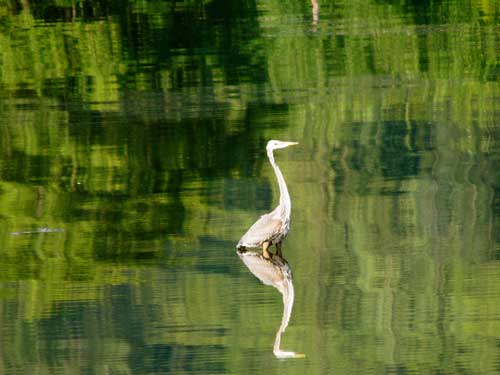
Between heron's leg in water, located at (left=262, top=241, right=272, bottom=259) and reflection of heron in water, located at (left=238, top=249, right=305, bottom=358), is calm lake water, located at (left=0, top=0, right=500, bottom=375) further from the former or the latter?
heron's leg in water, located at (left=262, top=241, right=272, bottom=259)

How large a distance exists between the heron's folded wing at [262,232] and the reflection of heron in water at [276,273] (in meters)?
0.11

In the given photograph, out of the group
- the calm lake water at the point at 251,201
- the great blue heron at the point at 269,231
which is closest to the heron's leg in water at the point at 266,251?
the great blue heron at the point at 269,231

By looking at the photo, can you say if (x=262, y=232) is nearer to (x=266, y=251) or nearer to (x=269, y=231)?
(x=269, y=231)

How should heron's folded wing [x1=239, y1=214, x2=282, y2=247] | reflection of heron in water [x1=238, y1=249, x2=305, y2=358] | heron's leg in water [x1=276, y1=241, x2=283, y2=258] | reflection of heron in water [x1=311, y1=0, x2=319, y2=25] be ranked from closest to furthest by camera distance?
1. reflection of heron in water [x1=238, y1=249, x2=305, y2=358]
2. heron's folded wing [x1=239, y1=214, x2=282, y2=247]
3. heron's leg in water [x1=276, y1=241, x2=283, y2=258]
4. reflection of heron in water [x1=311, y1=0, x2=319, y2=25]

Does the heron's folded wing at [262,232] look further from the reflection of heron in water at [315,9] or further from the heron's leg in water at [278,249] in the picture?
the reflection of heron in water at [315,9]

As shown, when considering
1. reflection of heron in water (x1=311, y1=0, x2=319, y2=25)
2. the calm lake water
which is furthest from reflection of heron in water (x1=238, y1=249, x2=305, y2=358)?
reflection of heron in water (x1=311, y1=0, x2=319, y2=25)

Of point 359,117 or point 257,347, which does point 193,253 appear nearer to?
point 257,347

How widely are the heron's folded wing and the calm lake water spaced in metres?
0.14

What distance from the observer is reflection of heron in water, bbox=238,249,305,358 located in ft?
34.3

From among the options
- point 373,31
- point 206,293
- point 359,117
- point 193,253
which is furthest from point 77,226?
point 373,31

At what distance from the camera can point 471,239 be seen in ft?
40.0

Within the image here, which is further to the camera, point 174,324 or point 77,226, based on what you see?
point 77,226

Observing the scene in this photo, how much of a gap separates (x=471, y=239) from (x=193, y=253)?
216 centimetres

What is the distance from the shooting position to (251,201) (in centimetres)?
1435
